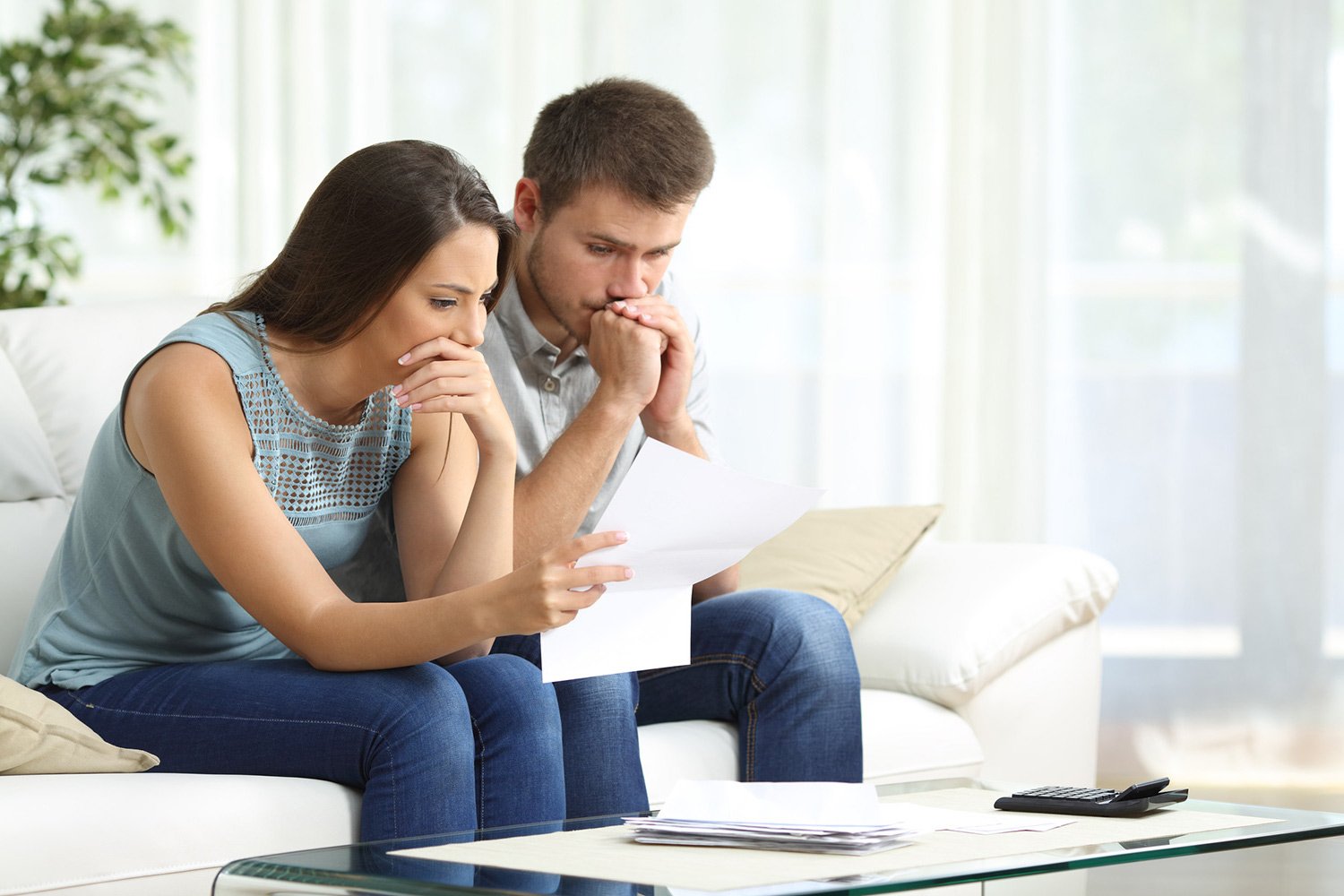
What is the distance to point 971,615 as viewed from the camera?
2066 millimetres

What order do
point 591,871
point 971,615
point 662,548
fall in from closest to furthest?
point 591,871 < point 662,548 < point 971,615

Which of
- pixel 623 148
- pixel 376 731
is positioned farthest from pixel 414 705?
pixel 623 148

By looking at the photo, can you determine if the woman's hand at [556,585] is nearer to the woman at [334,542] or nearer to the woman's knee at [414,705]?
the woman at [334,542]

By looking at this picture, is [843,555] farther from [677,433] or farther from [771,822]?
[771,822]

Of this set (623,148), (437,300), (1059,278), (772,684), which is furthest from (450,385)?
(1059,278)

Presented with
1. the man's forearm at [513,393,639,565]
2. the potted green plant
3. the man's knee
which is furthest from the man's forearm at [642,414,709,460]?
the potted green plant

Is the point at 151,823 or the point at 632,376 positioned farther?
the point at 632,376

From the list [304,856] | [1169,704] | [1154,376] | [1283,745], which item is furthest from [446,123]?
[304,856]

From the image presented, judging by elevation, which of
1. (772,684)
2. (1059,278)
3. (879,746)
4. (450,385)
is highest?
(1059,278)

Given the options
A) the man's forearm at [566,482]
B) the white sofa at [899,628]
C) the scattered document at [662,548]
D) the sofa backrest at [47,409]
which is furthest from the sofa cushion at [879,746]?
the sofa backrest at [47,409]

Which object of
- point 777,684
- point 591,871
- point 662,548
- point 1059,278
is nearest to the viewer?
point 591,871

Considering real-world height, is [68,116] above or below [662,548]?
above

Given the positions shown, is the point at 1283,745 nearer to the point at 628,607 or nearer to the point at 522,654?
the point at 522,654

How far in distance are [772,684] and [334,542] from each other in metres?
0.53
